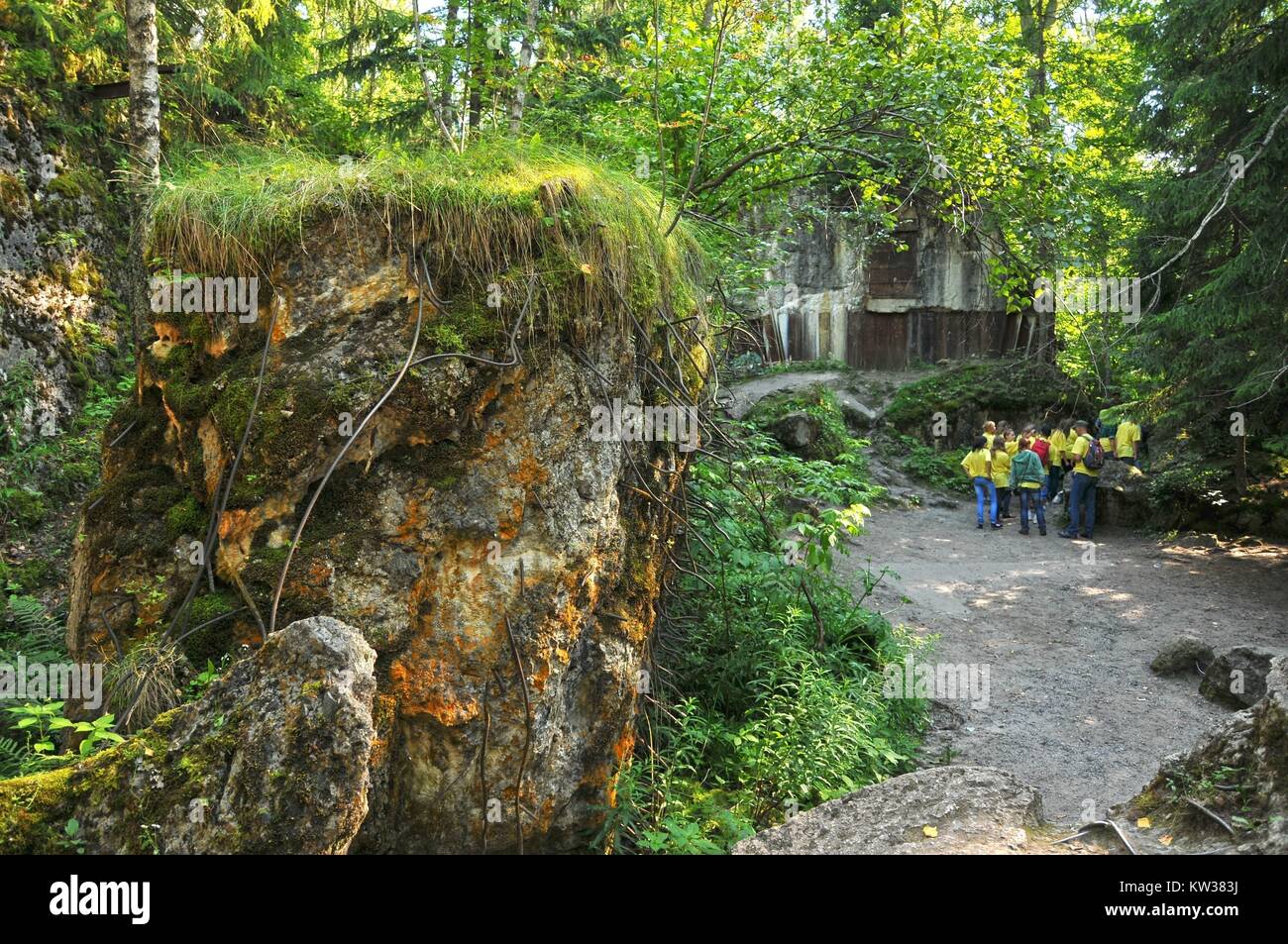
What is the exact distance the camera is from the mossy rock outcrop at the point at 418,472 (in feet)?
16.5

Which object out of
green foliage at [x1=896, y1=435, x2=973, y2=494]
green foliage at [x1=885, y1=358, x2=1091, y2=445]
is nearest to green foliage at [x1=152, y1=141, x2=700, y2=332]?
green foliage at [x1=896, y1=435, x2=973, y2=494]

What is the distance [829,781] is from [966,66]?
6.77 metres

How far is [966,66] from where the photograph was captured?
27.4 ft

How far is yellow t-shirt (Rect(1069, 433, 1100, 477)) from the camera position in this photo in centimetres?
1490

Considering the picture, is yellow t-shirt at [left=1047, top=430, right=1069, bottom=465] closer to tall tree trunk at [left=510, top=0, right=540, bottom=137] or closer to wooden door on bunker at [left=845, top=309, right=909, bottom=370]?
wooden door on bunker at [left=845, top=309, right=909, bottom=370]

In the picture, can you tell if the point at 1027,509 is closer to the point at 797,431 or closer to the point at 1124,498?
the point at 1124,498

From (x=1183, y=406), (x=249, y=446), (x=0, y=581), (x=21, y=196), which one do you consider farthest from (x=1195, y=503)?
(x=21, y=196)

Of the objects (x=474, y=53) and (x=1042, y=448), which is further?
(x=1042, y=448)

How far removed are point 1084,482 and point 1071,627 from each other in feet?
17.3

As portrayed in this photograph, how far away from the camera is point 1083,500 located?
1534 cm

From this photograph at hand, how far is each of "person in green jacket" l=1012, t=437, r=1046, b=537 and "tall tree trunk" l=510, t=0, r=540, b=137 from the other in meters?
10.9

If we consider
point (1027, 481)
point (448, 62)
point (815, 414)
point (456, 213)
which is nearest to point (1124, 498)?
point (1027, 481)

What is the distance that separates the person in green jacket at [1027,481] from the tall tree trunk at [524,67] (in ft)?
35.7

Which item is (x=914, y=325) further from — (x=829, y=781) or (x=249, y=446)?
(x=249, y=446)
